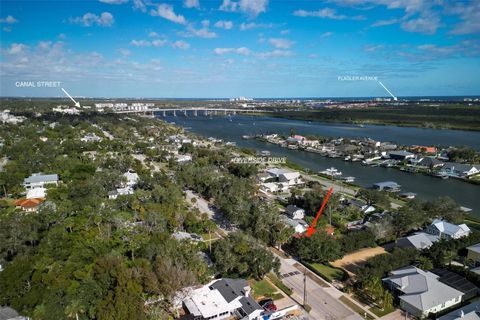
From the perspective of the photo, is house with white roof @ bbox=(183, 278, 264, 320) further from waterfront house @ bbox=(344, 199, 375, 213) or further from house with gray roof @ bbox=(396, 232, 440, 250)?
waterfront house @ bbox=(344, 199, 375, 213)

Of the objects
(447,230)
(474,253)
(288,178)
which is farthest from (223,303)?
(288,178)

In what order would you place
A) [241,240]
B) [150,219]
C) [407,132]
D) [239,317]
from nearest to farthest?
1. [239,317]
2. [241,240]
3. [150,219]
4. [407,132]

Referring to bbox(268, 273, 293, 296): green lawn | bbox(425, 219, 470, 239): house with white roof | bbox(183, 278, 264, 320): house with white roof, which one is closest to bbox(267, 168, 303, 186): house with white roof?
bbox(425, 219, 470, 239): house with white roof

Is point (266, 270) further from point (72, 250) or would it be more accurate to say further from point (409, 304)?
point (72, 250)

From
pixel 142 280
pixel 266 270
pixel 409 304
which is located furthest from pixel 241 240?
pixel 409 304

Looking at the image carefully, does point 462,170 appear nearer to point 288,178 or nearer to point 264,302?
point 288,178

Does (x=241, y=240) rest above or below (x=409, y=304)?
above
